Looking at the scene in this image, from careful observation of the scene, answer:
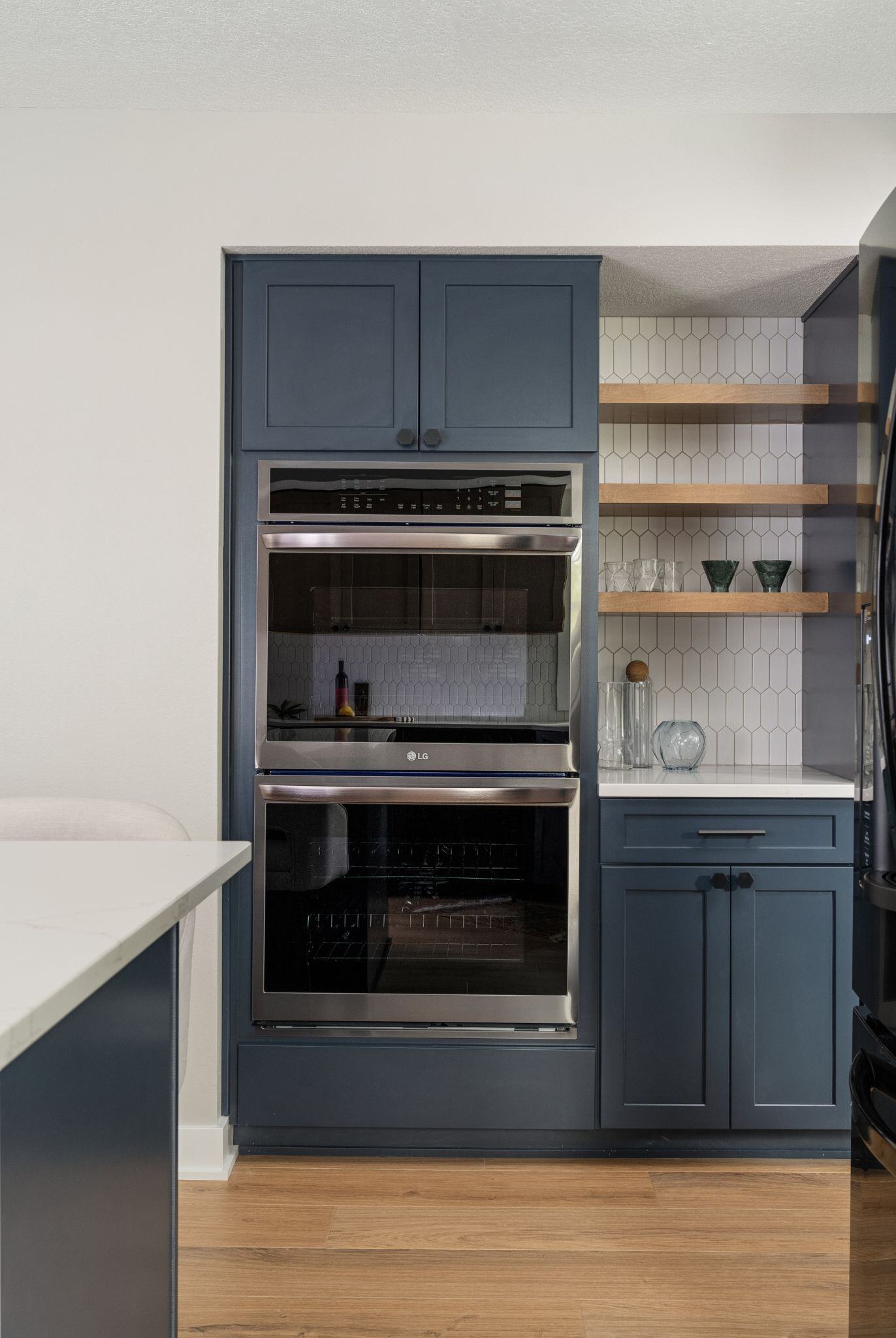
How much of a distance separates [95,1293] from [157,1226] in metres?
0.19

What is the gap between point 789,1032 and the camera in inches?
95.5

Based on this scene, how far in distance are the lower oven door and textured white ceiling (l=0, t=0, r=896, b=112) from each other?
66.5 inches

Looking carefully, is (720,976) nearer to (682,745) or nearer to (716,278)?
(682,745)

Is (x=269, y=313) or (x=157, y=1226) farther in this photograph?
(x=269, y=313)

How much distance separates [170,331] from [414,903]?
5.19 ft

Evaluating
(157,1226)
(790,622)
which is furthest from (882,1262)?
(790,622)

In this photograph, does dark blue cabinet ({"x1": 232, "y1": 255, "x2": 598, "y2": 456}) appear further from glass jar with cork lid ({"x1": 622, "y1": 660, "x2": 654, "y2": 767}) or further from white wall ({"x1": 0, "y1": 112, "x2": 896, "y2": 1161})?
glass jar with cork lid ({"x1": 622, "y1": 660, "x2": 654, "y2": 767})

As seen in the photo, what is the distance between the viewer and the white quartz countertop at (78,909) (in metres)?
0.65

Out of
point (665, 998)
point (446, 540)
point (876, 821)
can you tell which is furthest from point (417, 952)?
point (876, 821)

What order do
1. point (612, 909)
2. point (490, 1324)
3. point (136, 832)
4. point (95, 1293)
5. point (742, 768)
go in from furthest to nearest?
1. point (742, 768)
2. point (612, 909)
3. point (490, 1324)
4. point (136, 832)
5. point (95, 1293)

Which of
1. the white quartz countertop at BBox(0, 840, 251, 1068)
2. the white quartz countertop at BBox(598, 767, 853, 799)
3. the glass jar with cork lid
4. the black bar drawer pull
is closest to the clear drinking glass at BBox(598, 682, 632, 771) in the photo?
the glass jar with cork lid

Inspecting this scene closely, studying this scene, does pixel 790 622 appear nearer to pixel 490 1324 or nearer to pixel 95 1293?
pixel 490 1324

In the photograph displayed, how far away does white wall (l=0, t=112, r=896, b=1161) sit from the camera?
2459 millimetres

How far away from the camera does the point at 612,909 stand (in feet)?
8.02
